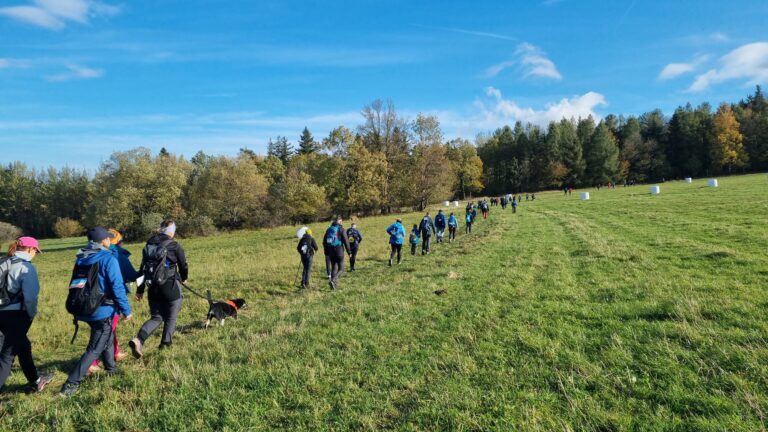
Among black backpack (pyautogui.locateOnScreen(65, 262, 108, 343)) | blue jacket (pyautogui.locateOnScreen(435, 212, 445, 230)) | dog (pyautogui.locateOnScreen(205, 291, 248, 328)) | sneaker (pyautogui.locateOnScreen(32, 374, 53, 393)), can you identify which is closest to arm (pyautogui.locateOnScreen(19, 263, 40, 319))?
black backpack (pyautogui.locateOnScreen(65, 262, 108, 343))

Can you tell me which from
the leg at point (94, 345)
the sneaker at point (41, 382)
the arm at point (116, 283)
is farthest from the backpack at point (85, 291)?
the sneaker at point (41, 382)

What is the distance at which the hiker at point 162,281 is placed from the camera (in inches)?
240

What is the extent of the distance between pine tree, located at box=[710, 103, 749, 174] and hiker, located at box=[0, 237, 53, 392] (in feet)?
317

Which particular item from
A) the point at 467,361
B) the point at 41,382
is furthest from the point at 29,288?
the point at 467,361

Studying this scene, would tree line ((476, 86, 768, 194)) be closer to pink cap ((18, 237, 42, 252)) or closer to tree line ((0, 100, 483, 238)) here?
tree line ((0, 100, 483, 238))

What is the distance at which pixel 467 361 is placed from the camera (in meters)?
4.87

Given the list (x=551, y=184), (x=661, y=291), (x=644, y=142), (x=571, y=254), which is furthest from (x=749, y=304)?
(x=644, y=142)

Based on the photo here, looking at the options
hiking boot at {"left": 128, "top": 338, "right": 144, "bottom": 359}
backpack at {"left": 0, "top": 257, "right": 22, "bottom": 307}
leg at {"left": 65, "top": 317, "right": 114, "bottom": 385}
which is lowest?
hiking boot at {"left": 128, "top": 338, "right": 144, "bottom": 359}

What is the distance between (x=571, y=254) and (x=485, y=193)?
268 feet

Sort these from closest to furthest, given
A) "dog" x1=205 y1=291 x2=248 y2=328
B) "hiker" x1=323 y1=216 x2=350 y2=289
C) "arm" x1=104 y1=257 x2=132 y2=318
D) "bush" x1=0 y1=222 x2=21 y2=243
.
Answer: "arm" x1=104 y1=257 x2=132 y2=318
"dog" x1=205 y1=291 x2=248 y2=328
"hiker" x1=323 y1=216 x2=350 y2=289
"bush" x1=0 y1=222 x2=21 y2=243

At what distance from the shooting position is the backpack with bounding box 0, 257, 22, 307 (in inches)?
191

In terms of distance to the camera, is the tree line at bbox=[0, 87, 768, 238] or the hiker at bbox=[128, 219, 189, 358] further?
the tree line at bbox=[0, 87, 768, 238]

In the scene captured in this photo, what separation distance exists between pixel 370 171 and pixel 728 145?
229 feet

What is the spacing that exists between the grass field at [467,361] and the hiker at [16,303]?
1.87 ft
